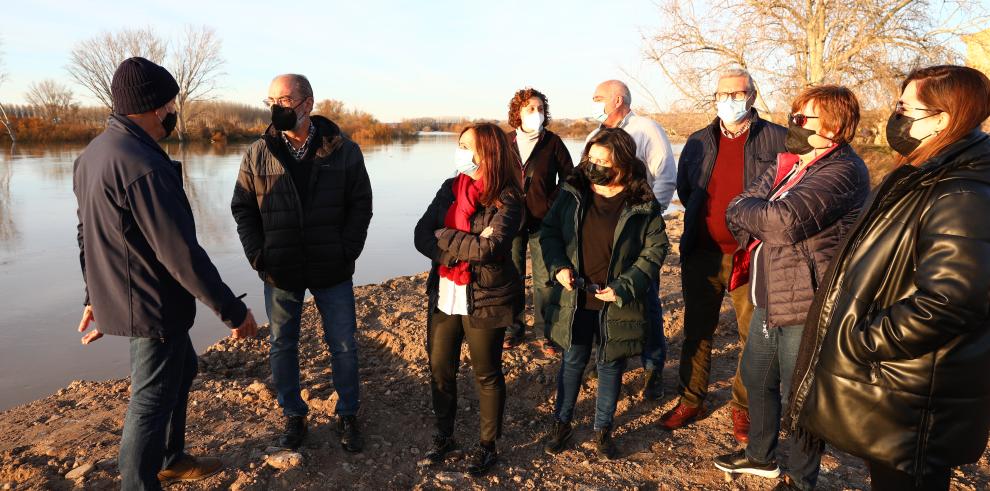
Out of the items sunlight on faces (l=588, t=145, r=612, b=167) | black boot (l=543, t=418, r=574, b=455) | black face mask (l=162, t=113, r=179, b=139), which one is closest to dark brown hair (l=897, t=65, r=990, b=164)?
sunlight on faces (l=588, t=145, r=612, b=167)

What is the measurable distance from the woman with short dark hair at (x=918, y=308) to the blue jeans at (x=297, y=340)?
235 centimetres

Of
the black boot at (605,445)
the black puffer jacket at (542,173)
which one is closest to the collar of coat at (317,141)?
the black puffer jacket at (542,173)

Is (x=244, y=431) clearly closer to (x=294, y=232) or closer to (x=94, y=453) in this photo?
(x=94, y=453)

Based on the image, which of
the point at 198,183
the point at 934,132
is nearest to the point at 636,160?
the point at 934,132

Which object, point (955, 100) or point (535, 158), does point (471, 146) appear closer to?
point (535, 158)

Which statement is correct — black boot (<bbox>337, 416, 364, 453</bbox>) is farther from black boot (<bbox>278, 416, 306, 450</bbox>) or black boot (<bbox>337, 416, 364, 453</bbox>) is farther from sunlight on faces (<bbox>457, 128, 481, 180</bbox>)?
sunlight on faces (<bbox>457, 128, 481, 180</bbox>)

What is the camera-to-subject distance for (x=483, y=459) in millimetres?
3104

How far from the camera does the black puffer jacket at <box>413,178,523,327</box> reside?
2.87 meters

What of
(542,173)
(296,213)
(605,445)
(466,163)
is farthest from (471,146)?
(605,445)

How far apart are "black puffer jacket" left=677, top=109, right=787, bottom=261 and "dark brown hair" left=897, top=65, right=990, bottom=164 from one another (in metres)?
1.25

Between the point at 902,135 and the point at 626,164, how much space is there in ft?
4.09

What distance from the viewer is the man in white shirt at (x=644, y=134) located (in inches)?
156

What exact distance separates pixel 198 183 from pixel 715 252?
15579 mm

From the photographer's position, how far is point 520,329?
495 cm
